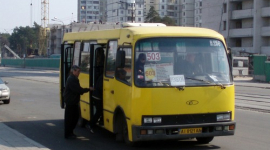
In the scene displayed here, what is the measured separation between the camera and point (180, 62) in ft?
30.5

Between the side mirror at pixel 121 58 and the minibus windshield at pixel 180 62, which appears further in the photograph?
the side mirror at pixel 121 58

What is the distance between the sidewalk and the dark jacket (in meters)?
1.29

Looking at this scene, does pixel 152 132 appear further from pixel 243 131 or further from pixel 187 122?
pixel 243 131

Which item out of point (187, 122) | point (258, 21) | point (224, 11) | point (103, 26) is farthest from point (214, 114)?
point (224, 11)

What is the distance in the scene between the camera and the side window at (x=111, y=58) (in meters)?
10.2

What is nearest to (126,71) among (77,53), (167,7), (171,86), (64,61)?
(171,86)

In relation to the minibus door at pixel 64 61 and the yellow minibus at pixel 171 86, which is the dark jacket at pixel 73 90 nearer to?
the yellow minibus at pixel 171 86

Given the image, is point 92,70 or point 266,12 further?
point 266,12

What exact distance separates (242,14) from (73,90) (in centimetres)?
6322

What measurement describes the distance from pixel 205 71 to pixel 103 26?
19.4 feet

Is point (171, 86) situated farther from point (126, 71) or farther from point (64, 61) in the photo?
point (64, 61)

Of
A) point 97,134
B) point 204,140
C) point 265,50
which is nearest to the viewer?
point 204,140

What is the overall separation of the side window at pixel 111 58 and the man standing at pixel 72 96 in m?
0.73

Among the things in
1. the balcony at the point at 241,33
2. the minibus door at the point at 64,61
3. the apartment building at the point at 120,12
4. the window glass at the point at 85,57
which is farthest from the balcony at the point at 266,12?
the window glass at the point at 85,57
